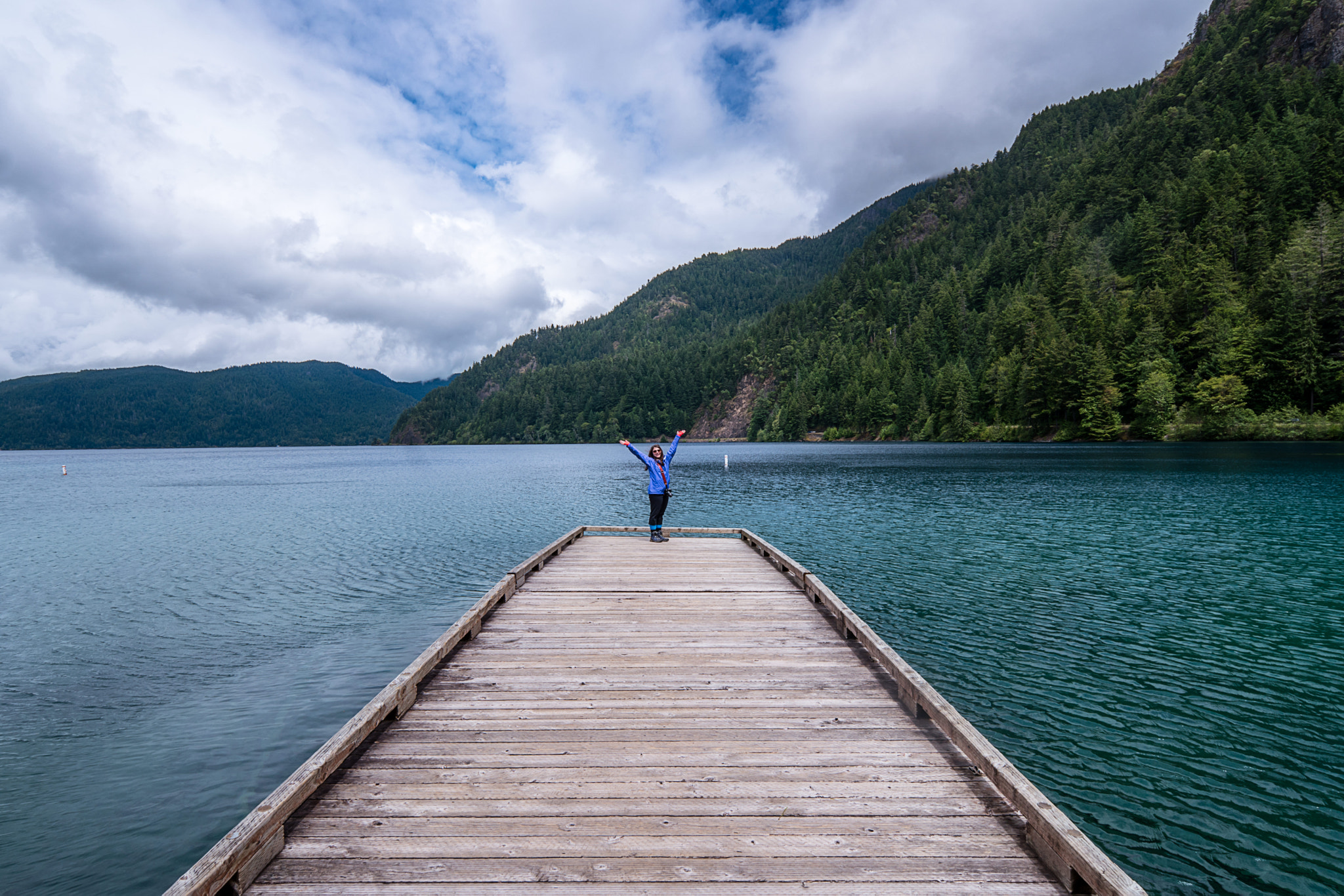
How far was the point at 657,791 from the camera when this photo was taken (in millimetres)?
4809

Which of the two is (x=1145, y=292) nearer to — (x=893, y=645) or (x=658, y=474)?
(x=658, y=474)

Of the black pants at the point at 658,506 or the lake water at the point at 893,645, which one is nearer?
the lake water at the point at 893,645

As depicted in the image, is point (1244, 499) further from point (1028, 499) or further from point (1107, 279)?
point (1107, 279)

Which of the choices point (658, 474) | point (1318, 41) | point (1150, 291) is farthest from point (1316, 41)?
point (658, 474)

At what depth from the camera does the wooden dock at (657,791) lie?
3.81 m

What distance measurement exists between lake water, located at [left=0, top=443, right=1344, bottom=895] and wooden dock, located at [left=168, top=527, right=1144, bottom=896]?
298 cm

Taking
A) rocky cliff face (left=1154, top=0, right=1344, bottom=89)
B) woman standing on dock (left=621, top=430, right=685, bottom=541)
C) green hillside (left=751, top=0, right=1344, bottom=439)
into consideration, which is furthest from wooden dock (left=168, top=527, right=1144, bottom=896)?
rocky cliff face (left=1154, top=0, right=1344, bottom=89)

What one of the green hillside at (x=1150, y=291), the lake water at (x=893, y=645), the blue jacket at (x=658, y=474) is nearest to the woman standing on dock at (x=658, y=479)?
the blue jacket at (x=658, y=474)

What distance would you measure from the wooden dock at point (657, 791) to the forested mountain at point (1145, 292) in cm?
9423

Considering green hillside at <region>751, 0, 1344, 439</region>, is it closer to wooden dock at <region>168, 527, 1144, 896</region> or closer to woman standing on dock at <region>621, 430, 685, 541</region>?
woman standing on dock at <region>621, 430, 685, 541</region>

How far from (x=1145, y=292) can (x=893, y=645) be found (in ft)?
363

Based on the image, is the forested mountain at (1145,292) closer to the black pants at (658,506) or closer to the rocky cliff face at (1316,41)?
the rocky cliff face at (1316,41)

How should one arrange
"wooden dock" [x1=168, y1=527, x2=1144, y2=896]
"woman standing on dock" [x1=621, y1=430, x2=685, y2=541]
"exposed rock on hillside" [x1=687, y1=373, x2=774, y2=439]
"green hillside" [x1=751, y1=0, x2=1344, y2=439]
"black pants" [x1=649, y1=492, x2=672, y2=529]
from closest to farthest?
"wooden dock" [x1=168, y1=527, x2=1144, y2=896]
"woman standing on dock" [x1=621, y1=430, x2=685, y2=541]
"black pants" [x1=649, y1=492, x2=672, y2=529]
"green hillside" [x1=751, y1=0, x2=1344, y2=439]
"exposed rock on hillside" [x1=687, y1=373, x2=774, y2=439]

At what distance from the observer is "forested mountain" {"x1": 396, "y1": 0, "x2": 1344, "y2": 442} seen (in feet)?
245
